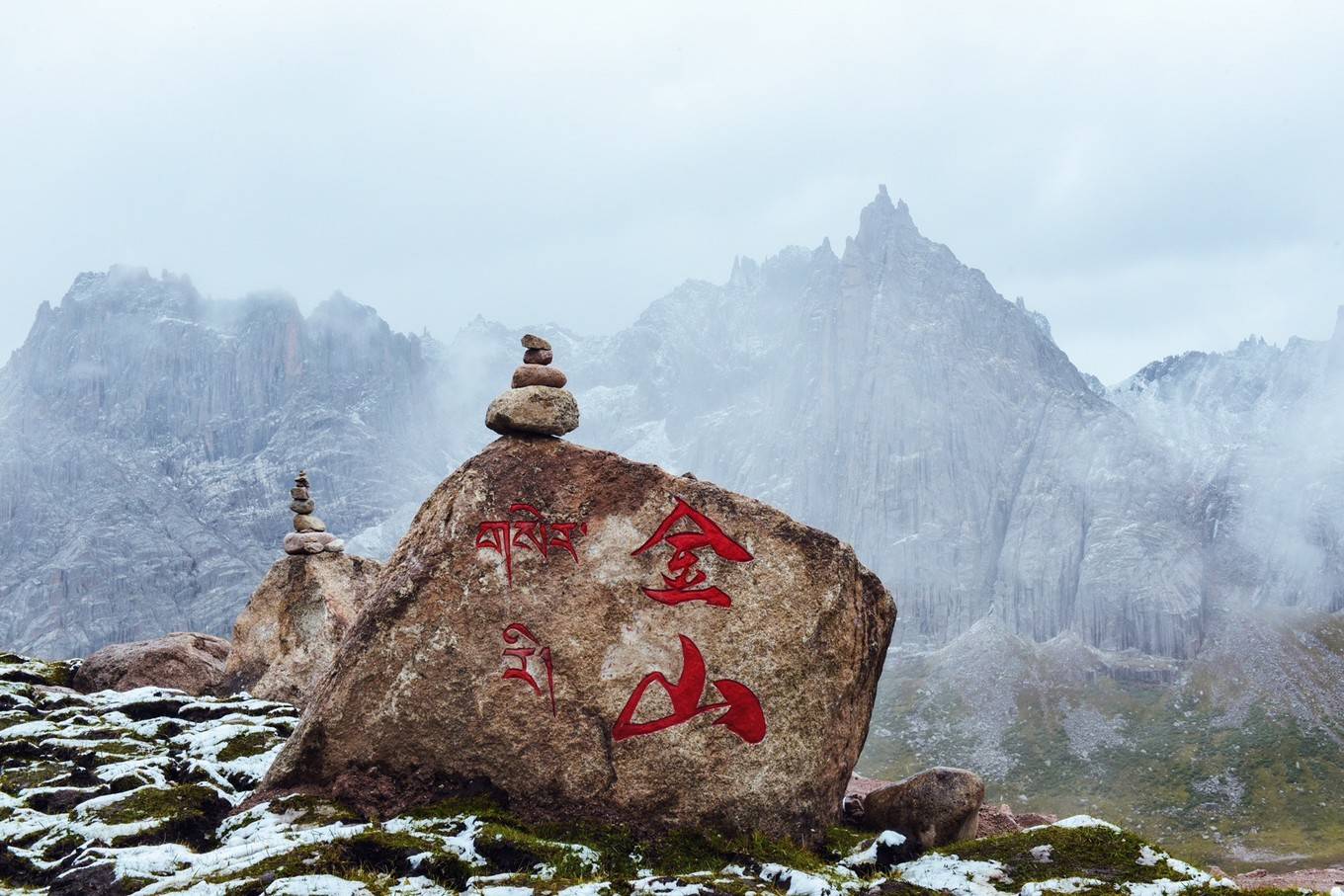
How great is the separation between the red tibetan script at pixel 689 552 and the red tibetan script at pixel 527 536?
1489mm

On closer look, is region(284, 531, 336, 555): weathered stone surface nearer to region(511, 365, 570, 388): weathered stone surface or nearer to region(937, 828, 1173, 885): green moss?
region(511, 365, 570, 388): weathered stone surface

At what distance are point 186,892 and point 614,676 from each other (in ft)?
27.5

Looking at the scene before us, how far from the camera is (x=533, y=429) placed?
22672 millimetres

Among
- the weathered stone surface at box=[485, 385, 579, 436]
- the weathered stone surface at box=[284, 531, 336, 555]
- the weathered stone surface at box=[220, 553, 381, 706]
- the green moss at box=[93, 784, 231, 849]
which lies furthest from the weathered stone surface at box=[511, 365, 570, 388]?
the weathered stone surface at box=[284, 531, 336, 555]

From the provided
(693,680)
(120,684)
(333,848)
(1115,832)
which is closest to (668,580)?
(693,680)

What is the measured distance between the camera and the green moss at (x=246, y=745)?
25891 mm

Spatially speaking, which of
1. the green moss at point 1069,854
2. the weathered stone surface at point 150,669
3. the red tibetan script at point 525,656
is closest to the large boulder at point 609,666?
the red tibetan script at point 525,656

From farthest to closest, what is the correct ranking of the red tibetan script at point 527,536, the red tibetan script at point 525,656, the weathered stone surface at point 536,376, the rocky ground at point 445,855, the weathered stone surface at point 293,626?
the weathered stone surface at point 293,626
the weathered stone surface at point 536,376
the red tibetan script at point 527,536
the red tibetan script at point 525,656
the rocky ground at point 445,855

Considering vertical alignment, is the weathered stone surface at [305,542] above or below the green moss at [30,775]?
above

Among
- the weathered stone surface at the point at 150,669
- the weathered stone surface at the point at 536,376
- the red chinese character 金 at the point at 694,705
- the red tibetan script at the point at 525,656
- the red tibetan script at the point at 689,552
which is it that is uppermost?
the weathered stone surface at the point at 536,376

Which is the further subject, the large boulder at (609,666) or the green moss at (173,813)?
the large boulder at (609,666)

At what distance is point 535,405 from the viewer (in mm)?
22531

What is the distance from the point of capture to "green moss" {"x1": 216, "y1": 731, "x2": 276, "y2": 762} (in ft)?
84.9

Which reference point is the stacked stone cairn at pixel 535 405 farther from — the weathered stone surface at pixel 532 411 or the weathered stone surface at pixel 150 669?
the weathered stone surface at pixel 150 669
